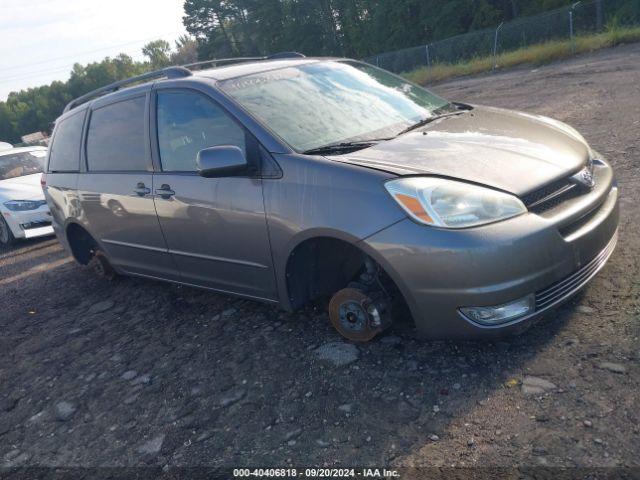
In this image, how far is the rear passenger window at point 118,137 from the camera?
418cm

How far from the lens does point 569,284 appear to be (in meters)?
2.83

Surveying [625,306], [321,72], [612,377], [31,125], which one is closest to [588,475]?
[612,377]

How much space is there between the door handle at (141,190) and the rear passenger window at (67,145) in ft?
3.86

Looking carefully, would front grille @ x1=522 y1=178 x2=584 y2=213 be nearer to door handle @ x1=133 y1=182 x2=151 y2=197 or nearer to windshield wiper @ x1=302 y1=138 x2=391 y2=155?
windshield wiper @ x1=302 y1=138 x2=391 y2=155

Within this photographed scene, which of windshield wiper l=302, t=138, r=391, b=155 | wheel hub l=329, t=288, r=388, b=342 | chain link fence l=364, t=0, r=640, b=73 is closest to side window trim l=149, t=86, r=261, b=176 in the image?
windshield wiper l=302, t=138, r=391, b=155

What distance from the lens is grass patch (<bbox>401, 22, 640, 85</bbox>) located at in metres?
17.9

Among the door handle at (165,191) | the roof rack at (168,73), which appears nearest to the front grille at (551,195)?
the door handle at (165,191)

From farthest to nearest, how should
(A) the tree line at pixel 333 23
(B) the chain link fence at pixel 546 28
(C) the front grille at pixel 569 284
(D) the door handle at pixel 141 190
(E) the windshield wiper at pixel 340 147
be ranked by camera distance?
(A) the tree line at pixel 333 23, (B) the chain link fence at pixel 546 28, (D) the door handle at pixel 141 190, (E) the windshield wiper at pixel 340 147, (C) the front grille at pixel 569 284

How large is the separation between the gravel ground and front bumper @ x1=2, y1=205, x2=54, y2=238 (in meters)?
4.13

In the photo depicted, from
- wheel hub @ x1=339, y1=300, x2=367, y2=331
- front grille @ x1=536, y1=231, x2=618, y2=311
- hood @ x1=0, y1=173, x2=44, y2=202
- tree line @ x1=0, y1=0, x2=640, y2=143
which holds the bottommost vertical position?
wheel hub @ x1=339, y1=300, x2=367, y2=331

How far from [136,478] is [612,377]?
2.29 m

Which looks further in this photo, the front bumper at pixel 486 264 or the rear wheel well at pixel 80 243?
the rear wheel well at pixel 80 243

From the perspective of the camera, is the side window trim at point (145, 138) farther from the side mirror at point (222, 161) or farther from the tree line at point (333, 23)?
the tree line at point (333, 23)

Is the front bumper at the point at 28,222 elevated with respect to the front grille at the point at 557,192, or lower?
lower
